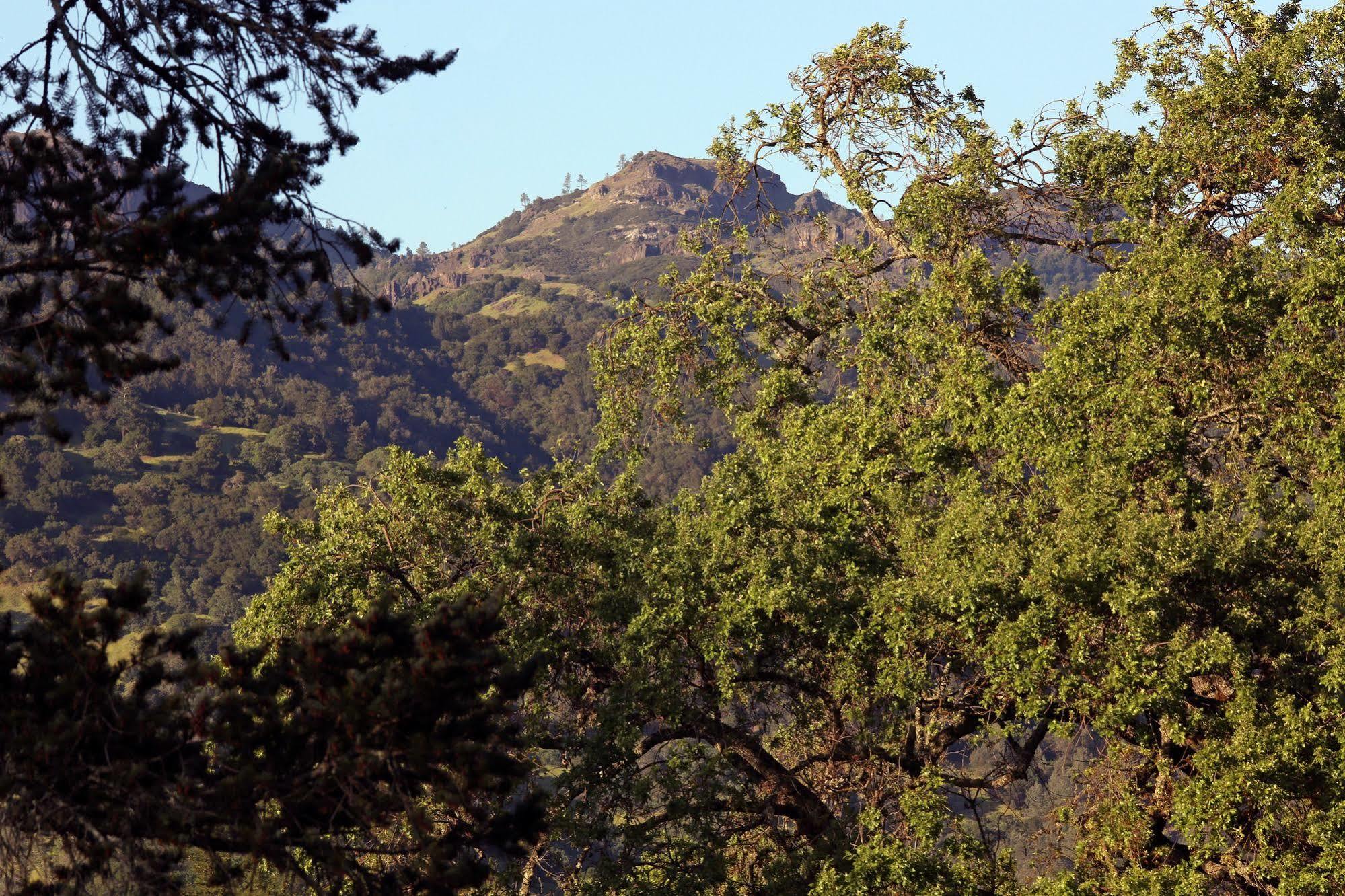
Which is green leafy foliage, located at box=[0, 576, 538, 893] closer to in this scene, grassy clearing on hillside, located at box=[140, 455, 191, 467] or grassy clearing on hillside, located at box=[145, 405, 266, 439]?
grassy clearing on hillside, located at box=[140, 455, 191, 467]

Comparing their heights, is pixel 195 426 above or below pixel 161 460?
above

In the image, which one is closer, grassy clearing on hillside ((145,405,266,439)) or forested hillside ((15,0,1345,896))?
forested hillside ((15,0,1345,896))

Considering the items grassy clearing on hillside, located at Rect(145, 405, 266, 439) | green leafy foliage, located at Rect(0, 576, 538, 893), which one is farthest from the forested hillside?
grassy clearing on hillside, located at Rect(145, 405, 266, 439)

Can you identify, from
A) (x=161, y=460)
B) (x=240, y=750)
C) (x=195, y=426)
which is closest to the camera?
(x=240, y=750)

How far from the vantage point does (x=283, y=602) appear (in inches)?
666

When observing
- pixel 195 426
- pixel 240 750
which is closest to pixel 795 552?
pixel 240 750

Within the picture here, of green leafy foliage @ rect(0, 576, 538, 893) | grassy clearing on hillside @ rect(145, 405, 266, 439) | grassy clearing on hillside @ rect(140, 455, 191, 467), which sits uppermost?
grassy clearing on hillside @ rect(145, 405, 266, 439)

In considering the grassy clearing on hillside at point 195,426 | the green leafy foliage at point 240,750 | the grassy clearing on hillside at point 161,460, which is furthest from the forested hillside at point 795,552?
the grassy clearing on hillside at point 195,426

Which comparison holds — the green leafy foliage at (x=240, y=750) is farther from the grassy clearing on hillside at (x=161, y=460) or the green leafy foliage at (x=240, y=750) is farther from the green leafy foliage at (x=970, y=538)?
the grassy clearing on hillside at (x=161, y=460)

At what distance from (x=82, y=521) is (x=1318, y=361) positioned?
15595 cm

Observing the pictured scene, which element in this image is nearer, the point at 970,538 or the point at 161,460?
the point at 970,538

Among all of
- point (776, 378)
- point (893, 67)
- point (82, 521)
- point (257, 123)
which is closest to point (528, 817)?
point (257, 123)

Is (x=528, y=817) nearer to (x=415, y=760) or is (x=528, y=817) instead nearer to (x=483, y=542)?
(x=415, y=760)

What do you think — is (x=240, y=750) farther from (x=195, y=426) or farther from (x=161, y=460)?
(x=195, y=426)
